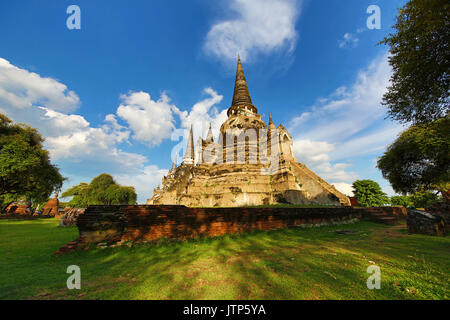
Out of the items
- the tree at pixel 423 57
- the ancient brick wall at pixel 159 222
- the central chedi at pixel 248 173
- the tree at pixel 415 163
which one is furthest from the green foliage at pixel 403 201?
the ancient brick wall at pixel 159 222

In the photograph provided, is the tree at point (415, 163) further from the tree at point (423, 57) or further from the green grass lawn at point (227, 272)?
the green grass lawn at point (227, 272)

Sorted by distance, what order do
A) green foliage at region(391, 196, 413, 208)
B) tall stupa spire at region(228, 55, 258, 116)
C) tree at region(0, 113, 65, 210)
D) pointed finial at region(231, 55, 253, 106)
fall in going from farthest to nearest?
green foliage at region(391, 196, 413, 208) < pointed finial at region(231, 55, 253, 106) < tall stupa spire at region(228, 55, 258, 116) < tree at region(0, 113, 65, 210)

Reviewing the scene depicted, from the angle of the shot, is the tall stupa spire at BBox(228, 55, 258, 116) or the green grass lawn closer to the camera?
the green grass lawn

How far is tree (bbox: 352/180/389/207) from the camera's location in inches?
912

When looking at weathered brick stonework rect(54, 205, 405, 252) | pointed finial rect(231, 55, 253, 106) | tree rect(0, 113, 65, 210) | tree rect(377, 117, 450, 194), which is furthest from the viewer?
pointed finial rect(231, 55, 253, 106)

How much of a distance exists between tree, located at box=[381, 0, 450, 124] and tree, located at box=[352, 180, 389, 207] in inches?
838

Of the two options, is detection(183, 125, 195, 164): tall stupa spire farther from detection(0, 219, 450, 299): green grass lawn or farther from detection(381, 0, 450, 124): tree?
detection(381, 0, 450, 124): tree

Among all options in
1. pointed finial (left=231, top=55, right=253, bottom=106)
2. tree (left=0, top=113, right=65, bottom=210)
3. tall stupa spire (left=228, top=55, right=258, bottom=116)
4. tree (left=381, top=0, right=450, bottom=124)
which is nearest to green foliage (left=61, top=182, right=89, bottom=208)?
tree (left=0, top=113, right=65, bottom=210)

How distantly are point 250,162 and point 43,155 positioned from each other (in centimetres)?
2025

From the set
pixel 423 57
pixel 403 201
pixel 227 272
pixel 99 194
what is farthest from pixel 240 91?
pixel 403 201

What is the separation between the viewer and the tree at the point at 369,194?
2316cm

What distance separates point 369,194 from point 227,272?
29.0 metres

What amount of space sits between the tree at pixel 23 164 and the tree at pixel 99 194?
1612 cm
